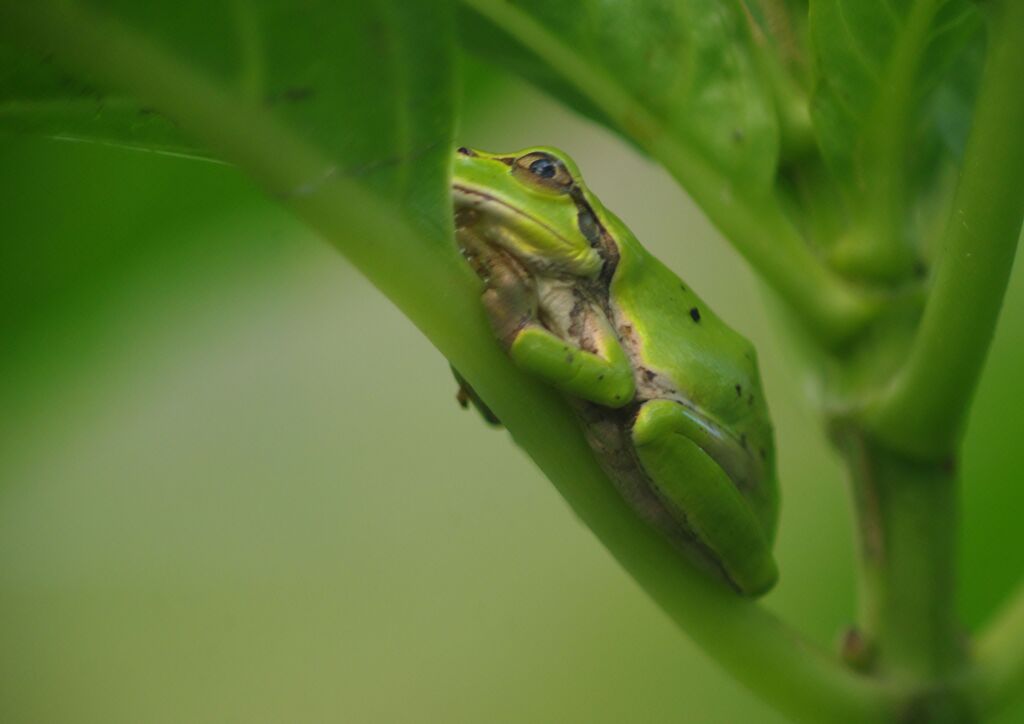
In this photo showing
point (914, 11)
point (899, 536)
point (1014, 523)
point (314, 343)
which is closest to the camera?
point (914, 11)

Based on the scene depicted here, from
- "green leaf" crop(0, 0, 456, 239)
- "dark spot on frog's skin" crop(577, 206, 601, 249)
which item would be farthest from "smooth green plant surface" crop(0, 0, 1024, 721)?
"dark spot on frog's skin" crop(577, 206, 601, 249)

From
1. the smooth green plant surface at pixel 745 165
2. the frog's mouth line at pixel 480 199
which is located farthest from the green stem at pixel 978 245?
the frog's mouth line at pixel 480 199

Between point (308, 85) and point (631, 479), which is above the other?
point (308, 85)

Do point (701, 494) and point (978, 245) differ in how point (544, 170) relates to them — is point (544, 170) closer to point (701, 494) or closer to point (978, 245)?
point (701, 494)

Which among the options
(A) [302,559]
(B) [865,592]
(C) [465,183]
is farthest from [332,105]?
(A) [302,559]

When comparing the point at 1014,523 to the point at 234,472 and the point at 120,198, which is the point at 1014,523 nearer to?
the point at 120,198

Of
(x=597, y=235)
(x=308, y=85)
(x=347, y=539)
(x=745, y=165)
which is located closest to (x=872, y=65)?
(x=745, y=165)

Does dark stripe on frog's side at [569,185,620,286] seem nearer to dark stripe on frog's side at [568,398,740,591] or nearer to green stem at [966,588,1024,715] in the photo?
dark stripe on frog's side at [568,398,740,591]
